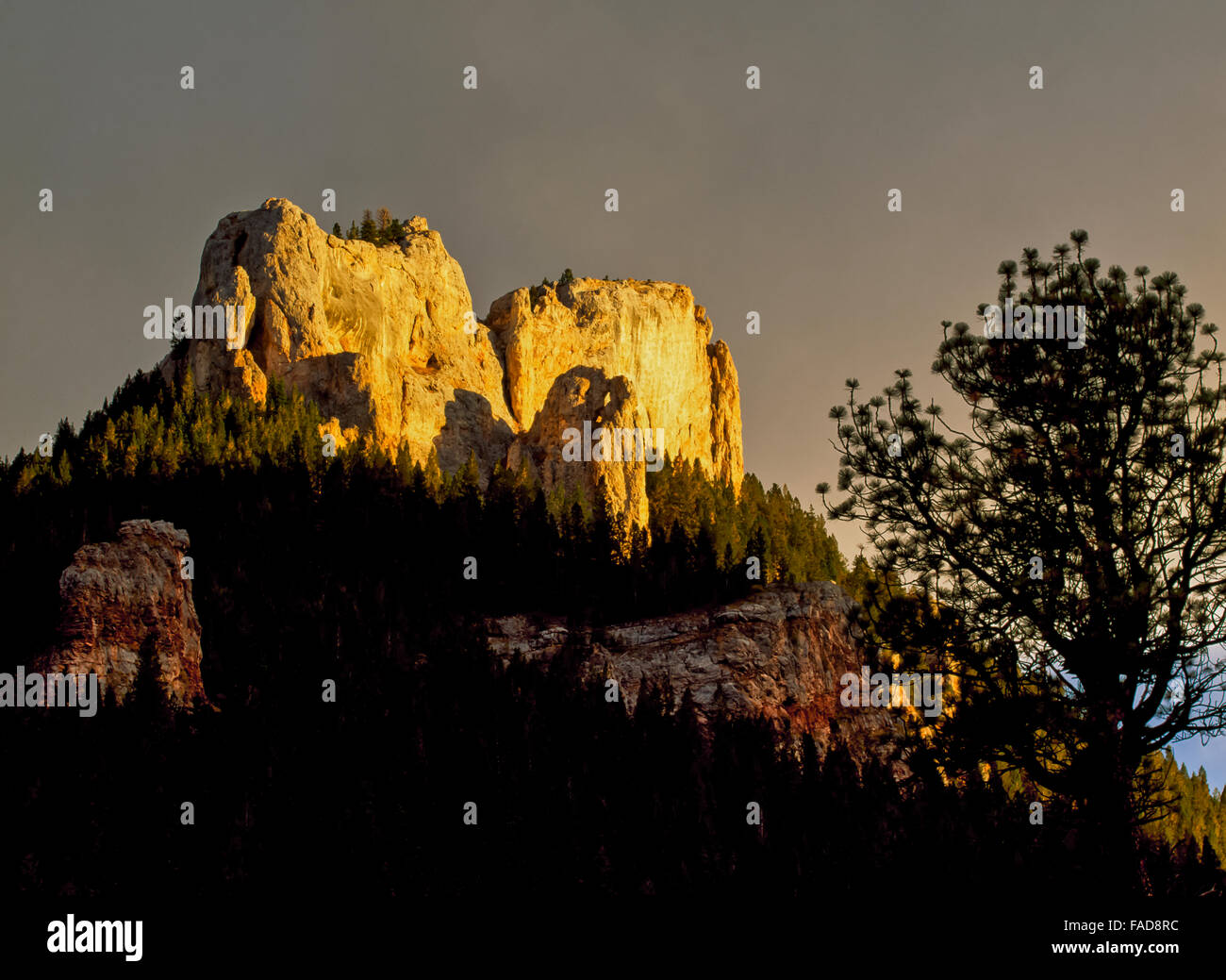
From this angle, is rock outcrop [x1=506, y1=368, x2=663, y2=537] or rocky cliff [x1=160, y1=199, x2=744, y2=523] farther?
rocky cliff [x1=160, y1=199, x2=744, y2=523]

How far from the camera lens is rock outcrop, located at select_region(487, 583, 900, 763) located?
4741 cm

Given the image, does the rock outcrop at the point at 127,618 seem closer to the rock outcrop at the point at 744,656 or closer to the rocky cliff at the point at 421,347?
the rock outcrop at the point at 744,656

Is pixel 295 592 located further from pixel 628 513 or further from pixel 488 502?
pixel 628 513

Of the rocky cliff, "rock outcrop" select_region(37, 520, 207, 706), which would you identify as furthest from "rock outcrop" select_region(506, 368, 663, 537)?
"rock outcrop" select_region(37, 520, 207, 706)

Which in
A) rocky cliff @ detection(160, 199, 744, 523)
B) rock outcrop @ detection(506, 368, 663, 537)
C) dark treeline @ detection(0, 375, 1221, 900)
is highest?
rocky cliff @ detection(160, 199, 744, 523)

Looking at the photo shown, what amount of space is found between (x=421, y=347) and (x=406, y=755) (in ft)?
267

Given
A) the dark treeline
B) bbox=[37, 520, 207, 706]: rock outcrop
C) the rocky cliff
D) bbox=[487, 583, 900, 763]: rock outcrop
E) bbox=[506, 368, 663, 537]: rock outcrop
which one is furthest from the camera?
the rocky cliff

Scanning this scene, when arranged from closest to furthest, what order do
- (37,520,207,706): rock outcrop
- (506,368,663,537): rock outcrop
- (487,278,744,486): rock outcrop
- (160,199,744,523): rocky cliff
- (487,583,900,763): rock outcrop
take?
(37,520,207,706): rock outcrop
(487,583,900,763): rock outcrop
(506,368,663,537): rock outcrop
(160,199,744,523): rocky cliff
(487,278,744,486): rock outcrop

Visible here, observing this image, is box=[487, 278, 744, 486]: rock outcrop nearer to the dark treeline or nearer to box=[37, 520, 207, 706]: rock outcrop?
the dark treeline

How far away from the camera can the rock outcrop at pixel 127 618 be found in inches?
1056

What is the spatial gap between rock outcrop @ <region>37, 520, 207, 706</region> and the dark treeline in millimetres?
1582

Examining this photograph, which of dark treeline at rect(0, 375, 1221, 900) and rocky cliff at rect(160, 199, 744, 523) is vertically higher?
rocky cliff at rect(160, 199, 744, 523)

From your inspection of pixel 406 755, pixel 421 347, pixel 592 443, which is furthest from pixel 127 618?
pixel 421 347
